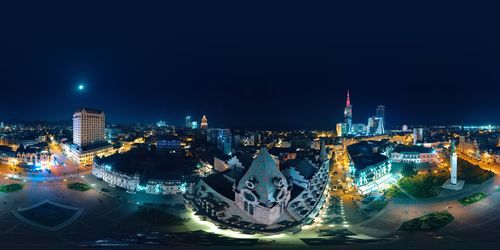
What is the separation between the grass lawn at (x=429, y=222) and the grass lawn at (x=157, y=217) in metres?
20.8

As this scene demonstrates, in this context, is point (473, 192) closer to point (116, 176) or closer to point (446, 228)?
point (446, 228)

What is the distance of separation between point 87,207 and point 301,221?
22732 millimetres

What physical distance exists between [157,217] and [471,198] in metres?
34.2

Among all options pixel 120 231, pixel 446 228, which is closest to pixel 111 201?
pixel 120 231

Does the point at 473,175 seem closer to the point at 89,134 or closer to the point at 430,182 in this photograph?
the point at 430,182

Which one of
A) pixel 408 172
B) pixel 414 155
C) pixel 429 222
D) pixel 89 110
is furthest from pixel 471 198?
pixel 89 110

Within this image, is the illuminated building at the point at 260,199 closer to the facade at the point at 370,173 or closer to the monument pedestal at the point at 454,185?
the facade at the point at 370,173

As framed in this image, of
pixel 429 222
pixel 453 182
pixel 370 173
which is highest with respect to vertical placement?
pixel 370 173

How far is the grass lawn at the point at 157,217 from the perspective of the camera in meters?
30.8

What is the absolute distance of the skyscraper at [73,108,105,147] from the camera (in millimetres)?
76312

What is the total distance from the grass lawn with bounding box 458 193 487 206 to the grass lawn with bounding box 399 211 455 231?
5.56 metres

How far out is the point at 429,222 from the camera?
98.6 feet

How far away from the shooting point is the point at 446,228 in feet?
95.0

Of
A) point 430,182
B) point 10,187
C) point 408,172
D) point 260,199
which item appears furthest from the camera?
point 408,172
